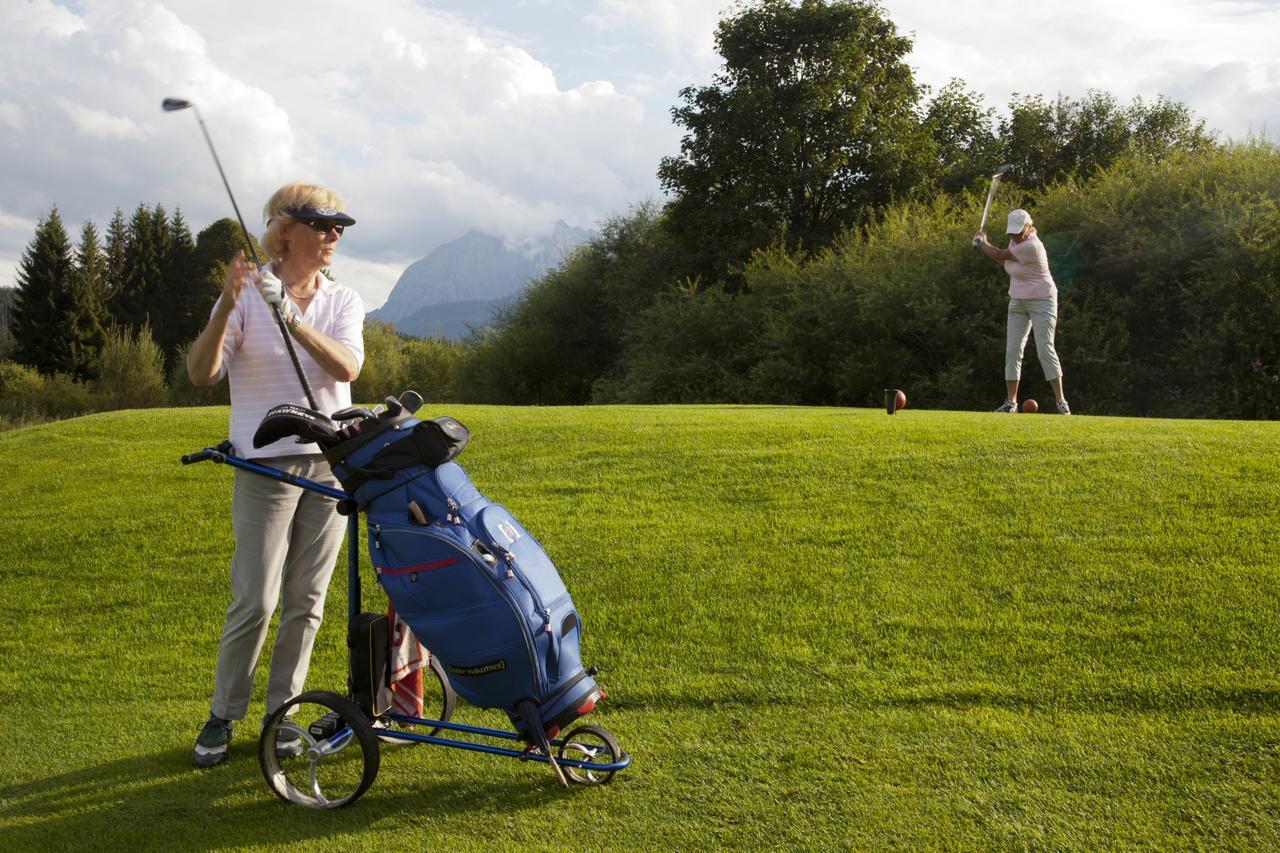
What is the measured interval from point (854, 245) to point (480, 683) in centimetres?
2342

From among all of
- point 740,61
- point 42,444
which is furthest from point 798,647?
point 740,61

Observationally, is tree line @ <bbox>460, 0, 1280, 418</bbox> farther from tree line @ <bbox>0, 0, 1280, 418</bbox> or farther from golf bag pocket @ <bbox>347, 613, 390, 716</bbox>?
golf bag pocket @ <bbox>347, 613, 390, 716</bbox>

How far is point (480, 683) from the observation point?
3.78 meters

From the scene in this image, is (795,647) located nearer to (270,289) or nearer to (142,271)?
(270,289)

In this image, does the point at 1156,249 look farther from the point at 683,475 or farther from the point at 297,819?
the point at 297,819

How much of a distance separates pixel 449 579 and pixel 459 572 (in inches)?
1.8

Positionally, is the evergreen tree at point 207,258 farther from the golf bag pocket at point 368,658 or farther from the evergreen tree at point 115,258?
the golf bag pocket at point 368,658

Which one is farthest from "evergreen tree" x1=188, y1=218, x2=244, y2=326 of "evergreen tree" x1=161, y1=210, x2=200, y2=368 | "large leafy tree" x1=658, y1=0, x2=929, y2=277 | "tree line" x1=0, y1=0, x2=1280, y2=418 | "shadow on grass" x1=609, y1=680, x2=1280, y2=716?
"shadow on grass" x1=609, y1=680, x2=1280, y2=716

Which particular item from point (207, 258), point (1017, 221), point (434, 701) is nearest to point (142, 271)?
point (207, 258)

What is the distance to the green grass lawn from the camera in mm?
3887

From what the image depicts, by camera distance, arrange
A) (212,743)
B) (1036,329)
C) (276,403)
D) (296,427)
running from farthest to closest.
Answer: (1036,329)
(212,743)
(276,403)
(296,427)

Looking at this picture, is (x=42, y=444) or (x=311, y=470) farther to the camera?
(x=42, y=444)

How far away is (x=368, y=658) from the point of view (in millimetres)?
4066

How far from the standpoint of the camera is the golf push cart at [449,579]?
3658mm
